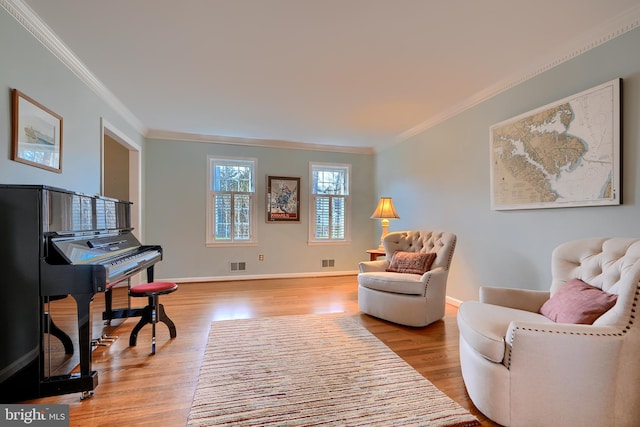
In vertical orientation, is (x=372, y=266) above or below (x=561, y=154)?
below

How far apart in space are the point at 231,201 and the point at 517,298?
168 inches

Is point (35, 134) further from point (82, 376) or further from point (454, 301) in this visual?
point (454, 301)

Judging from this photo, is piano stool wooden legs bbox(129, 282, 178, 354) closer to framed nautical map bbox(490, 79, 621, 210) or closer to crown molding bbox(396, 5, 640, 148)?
framed nautical map bbox(490, 79, 621, 210)

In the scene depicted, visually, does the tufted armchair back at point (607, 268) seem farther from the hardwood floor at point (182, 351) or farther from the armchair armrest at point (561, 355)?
the hardwood floor at point (182, 351)

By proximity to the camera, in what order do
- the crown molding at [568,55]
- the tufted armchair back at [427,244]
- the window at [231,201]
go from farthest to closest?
the window at [231,201], the tufted armchair back at [427,244], the crown molding at [568,55]

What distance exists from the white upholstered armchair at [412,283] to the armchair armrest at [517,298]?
2.53 feet

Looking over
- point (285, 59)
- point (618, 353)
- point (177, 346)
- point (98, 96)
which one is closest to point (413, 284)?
point (618, 353)

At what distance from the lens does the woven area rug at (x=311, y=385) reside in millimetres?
1519

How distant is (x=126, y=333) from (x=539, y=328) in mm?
3220

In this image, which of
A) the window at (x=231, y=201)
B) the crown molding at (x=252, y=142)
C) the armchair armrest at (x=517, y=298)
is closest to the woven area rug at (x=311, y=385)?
the armchair armrest at (x=517, y=298)

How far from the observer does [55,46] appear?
2287 mm

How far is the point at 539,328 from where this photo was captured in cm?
141

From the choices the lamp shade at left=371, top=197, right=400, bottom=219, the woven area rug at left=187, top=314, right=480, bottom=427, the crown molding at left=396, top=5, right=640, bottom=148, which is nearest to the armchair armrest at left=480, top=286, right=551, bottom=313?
the woven area rug at left=187, top=314, right=480, bottom=427

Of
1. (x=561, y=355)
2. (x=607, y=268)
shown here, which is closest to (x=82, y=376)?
(x=561, y=355)
